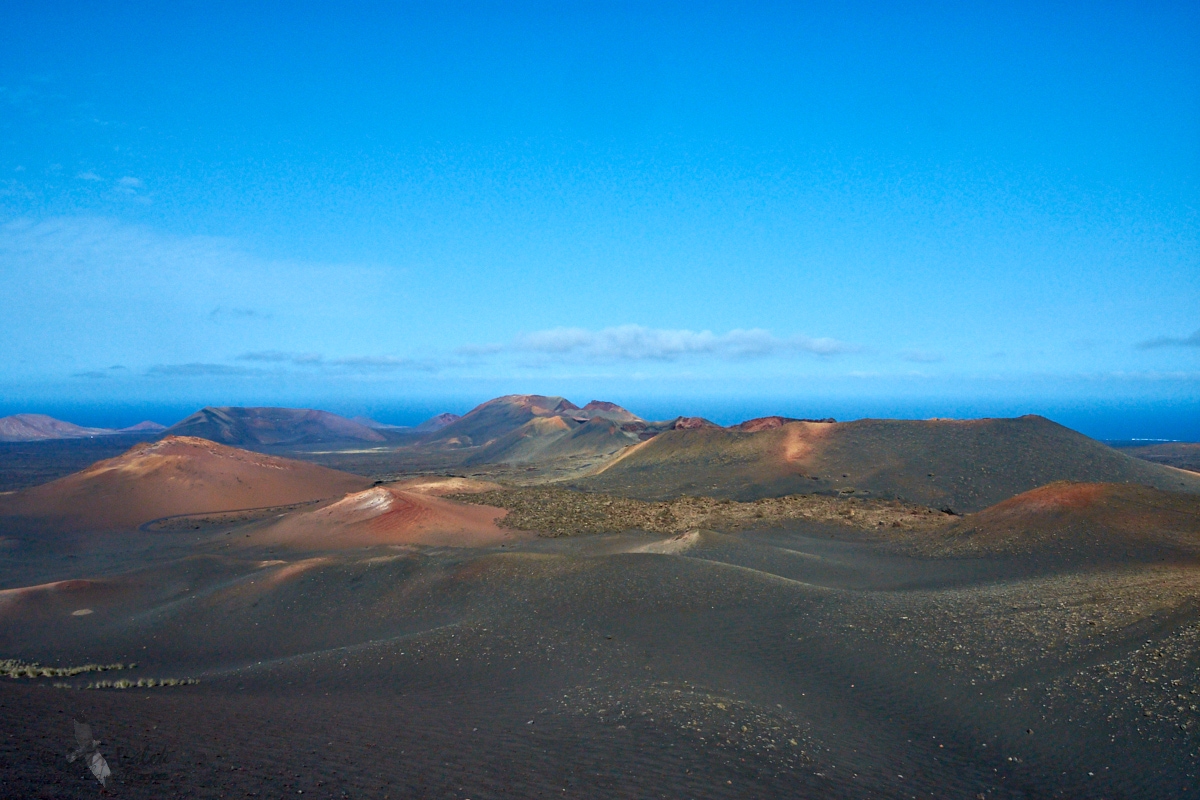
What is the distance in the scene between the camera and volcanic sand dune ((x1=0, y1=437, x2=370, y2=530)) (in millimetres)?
40906

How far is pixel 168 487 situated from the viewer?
44.7 meters

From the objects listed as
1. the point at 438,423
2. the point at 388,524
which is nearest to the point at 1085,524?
the point at 388,524

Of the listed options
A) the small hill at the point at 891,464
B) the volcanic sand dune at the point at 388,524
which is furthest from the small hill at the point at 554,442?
the volcanic sand dune at the point at 388,524

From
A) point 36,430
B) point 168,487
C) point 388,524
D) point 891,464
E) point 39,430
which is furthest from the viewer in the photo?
point 39,430

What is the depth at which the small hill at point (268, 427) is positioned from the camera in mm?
116312

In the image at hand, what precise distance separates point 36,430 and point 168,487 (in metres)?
123

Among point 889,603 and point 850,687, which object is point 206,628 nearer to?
point 850,687

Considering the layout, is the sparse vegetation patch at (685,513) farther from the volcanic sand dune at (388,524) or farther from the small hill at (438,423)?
the small hill at (438,423)

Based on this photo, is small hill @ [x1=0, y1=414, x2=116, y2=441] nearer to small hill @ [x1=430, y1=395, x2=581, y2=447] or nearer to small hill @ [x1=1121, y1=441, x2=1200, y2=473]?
small hill @ [x1=430, y1=395, x2=581, y2=447]

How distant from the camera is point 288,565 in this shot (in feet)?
73.3

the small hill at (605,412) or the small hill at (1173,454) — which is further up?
the small hill at (605,412)

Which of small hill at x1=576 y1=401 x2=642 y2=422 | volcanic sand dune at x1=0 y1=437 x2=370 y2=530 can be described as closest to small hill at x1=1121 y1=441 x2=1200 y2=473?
small hill at x1=576 y1=401 x2=642 y2=422

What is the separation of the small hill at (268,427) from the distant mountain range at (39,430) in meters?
18.5

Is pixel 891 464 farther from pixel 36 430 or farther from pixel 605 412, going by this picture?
pixel 36 430
